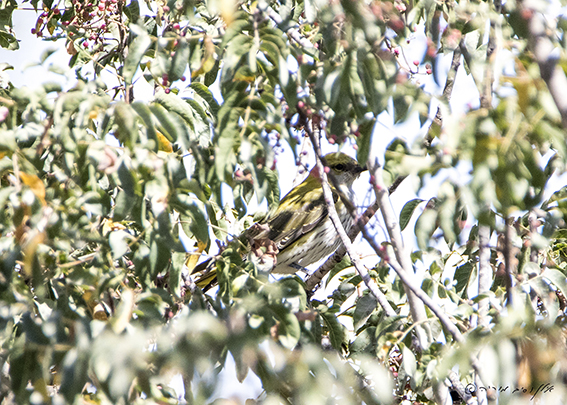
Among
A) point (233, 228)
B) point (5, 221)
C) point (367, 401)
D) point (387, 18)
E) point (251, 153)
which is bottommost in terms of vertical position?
point (233, 228)

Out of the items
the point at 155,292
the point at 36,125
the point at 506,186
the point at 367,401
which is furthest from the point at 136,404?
the point at 506,186

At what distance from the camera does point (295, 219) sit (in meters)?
6.00

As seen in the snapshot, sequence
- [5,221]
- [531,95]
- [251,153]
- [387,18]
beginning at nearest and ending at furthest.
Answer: [531,95], [251,153], [5,221], [387,18]

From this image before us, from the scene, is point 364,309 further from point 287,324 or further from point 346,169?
point 346,169

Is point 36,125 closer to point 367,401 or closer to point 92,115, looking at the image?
point 92,115

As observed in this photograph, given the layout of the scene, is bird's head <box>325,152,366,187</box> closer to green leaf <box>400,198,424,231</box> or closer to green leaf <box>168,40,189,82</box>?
green leaf <box>400,198,424,231</box>

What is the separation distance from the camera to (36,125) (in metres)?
2.05

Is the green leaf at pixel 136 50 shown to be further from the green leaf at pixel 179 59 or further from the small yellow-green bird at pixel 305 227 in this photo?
the small yellow-green bird at pixel 305 227

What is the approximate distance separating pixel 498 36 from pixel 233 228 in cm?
219

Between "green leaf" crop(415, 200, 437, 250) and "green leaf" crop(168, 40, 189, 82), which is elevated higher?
"green leaf" crop(168, 40, 189, 82)

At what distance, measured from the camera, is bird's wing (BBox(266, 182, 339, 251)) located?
595 cm

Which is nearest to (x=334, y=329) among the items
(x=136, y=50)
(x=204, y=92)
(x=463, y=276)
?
(x=463, y=276)

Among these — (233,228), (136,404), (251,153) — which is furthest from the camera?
(233,228)
